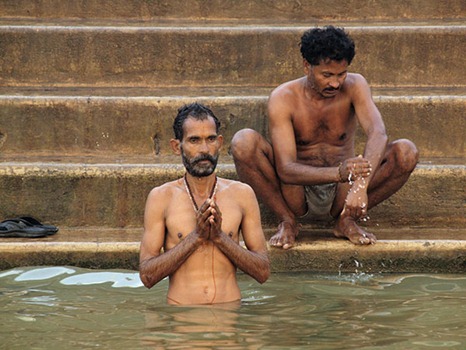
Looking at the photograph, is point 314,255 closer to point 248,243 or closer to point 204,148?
point 248,243

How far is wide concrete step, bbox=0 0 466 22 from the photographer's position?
917 centimetres

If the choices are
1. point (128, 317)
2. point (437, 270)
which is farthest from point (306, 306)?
point (437, 270)

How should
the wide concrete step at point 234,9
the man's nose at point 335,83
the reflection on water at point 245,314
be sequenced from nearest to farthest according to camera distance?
the reflection on water at point 245,314 < the man's nose at point 335,83 < the wide concrete step at point 234,9

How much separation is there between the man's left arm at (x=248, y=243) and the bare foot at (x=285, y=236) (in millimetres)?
1152

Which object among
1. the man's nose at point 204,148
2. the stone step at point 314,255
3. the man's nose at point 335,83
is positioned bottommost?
the stone step at point 314,255

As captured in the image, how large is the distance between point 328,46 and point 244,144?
2.76 ft

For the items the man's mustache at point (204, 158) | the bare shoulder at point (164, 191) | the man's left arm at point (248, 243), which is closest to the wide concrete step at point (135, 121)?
the bare shoulder at point (164, 191)

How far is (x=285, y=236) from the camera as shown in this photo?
22.0ft

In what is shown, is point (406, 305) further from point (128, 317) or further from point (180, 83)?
point (180, 83)

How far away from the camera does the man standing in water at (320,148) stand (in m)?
6.66

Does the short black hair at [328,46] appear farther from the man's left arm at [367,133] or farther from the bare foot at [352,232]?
the bare foot at [352,232]

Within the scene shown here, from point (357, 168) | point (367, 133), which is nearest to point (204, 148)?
point (357, 168)

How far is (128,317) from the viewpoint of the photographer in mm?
5359

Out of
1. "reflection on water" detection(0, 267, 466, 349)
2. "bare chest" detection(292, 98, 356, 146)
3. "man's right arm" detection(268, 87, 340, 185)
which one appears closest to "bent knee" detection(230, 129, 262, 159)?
"man's right arm" detection(268, 87, 340, 185)
